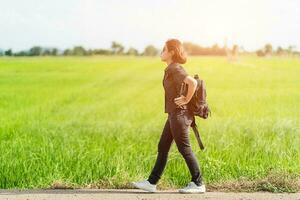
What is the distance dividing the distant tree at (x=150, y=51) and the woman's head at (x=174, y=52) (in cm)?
253

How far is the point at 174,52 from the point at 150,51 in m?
2.72

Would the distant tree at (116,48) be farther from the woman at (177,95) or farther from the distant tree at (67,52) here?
the woman at (177,95)

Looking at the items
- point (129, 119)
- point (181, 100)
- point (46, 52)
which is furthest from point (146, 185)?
point (46, 52)

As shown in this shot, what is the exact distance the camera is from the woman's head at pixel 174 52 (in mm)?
5688

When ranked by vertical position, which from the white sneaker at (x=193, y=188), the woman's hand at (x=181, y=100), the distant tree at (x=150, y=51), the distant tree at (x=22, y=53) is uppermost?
the distant tree at (x=150, y=51)

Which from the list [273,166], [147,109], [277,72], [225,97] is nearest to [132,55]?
[147,109]

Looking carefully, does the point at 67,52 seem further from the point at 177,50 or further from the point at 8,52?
the point at 177,50

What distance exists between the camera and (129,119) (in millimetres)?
8531

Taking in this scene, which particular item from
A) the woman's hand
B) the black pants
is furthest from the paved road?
the woman's hand

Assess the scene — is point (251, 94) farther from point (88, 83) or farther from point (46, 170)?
point (46, 170)

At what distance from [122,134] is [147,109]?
0.57 m

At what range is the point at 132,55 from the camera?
28.2 feet

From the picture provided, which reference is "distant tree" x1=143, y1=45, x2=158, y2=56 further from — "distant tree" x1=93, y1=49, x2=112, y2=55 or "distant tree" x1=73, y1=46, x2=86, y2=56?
"distant tree" x1=73, y1=46, x2=86, y2=56

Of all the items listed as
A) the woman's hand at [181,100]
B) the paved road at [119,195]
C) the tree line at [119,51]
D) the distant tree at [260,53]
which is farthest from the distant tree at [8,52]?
the woman's hand at [181,100]
